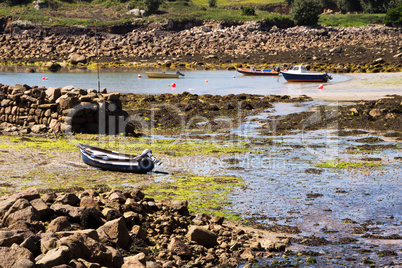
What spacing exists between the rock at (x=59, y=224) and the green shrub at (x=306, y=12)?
90571mm

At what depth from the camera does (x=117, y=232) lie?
9484 millimetres

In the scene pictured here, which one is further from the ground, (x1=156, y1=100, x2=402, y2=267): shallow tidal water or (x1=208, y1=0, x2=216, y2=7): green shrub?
(x1=208, y1=0, x2=216, y2=7): green shrub

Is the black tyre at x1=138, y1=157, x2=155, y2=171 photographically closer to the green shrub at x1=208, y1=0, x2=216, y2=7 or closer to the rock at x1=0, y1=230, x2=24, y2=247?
the rock at x1=0, y1=230, x2=24, y2=247

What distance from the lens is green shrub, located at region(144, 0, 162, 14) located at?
98812mm

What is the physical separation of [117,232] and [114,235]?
88 millimetres

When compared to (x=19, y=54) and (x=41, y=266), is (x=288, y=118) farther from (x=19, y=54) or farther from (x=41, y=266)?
(x=19, y=54)

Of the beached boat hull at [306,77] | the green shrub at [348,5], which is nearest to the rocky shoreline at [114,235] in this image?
the beached boat hull at [306,77]

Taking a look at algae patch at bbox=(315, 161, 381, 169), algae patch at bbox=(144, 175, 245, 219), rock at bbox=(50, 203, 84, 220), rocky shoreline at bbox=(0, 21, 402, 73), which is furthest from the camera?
rocky shoreline at bbox=(0, 21, 402, 73)

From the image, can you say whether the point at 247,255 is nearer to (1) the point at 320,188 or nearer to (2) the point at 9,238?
(2) the point at 9,238

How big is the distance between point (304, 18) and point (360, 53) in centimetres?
2576

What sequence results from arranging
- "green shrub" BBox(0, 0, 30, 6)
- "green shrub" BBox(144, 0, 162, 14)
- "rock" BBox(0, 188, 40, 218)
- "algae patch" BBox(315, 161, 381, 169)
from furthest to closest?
"green shrub" BBox(0, 0, 30, 6)
"green shrub" BBox(144, 0, 162, 14)
"algae patch" BBox(315, 161, 381, 169)
"rock" BBox(0, 188, 40, 218)

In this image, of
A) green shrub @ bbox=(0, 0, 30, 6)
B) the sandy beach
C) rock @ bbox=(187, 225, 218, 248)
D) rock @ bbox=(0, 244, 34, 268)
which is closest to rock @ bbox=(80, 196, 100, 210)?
rock @ bbox=(187, 225, 218, 248)

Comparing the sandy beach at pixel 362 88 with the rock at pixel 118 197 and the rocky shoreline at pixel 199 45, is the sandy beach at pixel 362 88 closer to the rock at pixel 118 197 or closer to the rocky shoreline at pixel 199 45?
the rocky shoreline at pixel 199 45

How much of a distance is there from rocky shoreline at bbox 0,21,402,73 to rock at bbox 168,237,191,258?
60.0 m
